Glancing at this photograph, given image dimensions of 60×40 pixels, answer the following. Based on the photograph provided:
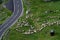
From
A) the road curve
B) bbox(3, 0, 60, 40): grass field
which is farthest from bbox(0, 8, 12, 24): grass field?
bbox(3, 0, 60, 40): grass field

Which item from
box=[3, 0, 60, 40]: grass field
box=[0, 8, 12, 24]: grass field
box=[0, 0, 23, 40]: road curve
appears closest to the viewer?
box=[3, 0, 60, 40]: grass field

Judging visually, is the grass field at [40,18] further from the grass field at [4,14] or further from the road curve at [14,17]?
the grass field at [4,14]

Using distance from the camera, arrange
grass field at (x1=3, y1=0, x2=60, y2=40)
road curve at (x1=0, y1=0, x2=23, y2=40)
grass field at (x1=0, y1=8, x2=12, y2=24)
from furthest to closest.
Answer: grass field at (x1=0, y1=8, x2=12, y2=24) < road curve at (x1=0, y1=0, x2=23, y2=40) < grass field at (x1=3, y1=0, x2=60, y2=40)

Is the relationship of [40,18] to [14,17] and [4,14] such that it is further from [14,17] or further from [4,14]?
[4,14]

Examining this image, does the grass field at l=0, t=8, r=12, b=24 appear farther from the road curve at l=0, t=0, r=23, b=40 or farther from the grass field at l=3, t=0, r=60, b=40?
the grass field at l=3, t=0, r=60, b=40

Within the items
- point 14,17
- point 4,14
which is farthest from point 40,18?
point 4,14

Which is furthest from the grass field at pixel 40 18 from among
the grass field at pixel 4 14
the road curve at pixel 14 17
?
the grass field at pixel 4 14

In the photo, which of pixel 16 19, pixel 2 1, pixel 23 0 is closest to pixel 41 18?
pixel 16 19
